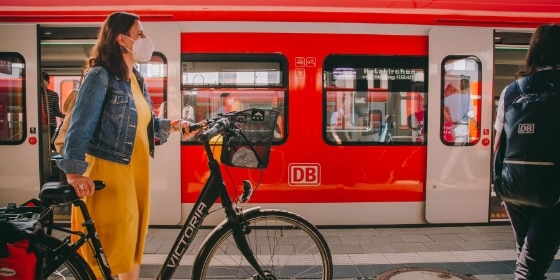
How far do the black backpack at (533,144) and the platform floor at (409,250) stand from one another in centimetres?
159

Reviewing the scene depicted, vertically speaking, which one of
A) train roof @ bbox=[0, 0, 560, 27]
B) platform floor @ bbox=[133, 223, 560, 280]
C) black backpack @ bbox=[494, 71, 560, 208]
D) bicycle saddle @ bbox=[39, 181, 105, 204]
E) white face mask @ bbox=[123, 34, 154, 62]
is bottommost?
platform floor @ bbox=[133, 223, 560, 280]

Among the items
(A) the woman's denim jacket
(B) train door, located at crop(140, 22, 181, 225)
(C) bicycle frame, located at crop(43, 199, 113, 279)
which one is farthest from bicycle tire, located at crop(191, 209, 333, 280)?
(B) train door, located at crop(140, 22, 181, 225)

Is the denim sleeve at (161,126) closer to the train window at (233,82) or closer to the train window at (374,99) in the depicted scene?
the train window at (233,82)

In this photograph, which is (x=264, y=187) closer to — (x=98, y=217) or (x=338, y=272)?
(x=338, y=272)

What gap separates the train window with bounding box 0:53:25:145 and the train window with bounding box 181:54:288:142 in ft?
6.55

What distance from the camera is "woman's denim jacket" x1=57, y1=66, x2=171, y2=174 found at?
2.02 metres

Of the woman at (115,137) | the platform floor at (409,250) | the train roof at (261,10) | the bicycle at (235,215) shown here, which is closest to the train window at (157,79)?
the train roof at (261,10)

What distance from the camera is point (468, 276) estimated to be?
11.5ft

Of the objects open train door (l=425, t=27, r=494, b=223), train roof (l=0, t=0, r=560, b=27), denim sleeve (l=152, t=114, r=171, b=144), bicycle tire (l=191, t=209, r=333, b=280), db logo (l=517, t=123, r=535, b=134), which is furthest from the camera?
open train door (l=425, t=27, r=494, b=223)

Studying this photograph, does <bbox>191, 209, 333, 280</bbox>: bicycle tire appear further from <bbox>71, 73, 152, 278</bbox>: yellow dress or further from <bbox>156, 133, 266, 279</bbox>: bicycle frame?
<bbox>71, 73, 152, 278</bbox>: yellow dress

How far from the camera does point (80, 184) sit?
6.63 feet

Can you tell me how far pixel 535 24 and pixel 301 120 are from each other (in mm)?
3156

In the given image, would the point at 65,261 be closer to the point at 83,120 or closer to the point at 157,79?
the point at 83,120

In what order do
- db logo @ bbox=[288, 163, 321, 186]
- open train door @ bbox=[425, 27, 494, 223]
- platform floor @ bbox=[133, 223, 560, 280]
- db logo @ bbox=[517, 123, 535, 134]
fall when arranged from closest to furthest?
db logo @ bbox=[517, 123, 535, 134] < platform floor @ bbox=[133, 223, 560, 280] < db logo @ bbox=[288, 163, 321, 186] < open train door @ bbox=[425, 27, 494, 223]
